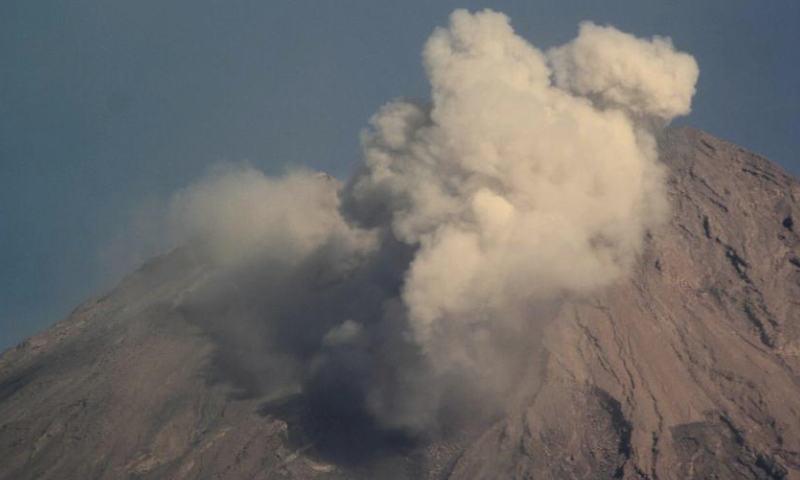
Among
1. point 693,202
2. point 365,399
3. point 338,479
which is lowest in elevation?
point 338,479

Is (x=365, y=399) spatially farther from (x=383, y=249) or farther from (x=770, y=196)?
(x=770, y=196)

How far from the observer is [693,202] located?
84.9 metres

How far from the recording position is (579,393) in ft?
233

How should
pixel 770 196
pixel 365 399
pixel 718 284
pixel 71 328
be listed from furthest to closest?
pixel 71 328 → pixel 770 196 → pixel 718 284 → pixel 365 399

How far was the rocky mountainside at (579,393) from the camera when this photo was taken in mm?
68375

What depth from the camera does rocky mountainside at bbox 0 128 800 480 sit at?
68375 millimetres

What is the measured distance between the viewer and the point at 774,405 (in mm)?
71188

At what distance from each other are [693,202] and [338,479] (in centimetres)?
3158

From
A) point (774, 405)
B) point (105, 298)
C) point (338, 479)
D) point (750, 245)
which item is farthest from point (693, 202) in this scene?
point (105, 298)

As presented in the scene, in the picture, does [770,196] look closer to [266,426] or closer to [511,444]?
[511,444]

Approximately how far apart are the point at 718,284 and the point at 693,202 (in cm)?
676

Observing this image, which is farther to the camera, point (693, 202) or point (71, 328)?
point (71, 328)

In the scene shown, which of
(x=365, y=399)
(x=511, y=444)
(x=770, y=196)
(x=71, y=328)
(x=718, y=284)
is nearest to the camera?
(x=511, y=444)

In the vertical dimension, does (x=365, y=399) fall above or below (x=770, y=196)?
below
